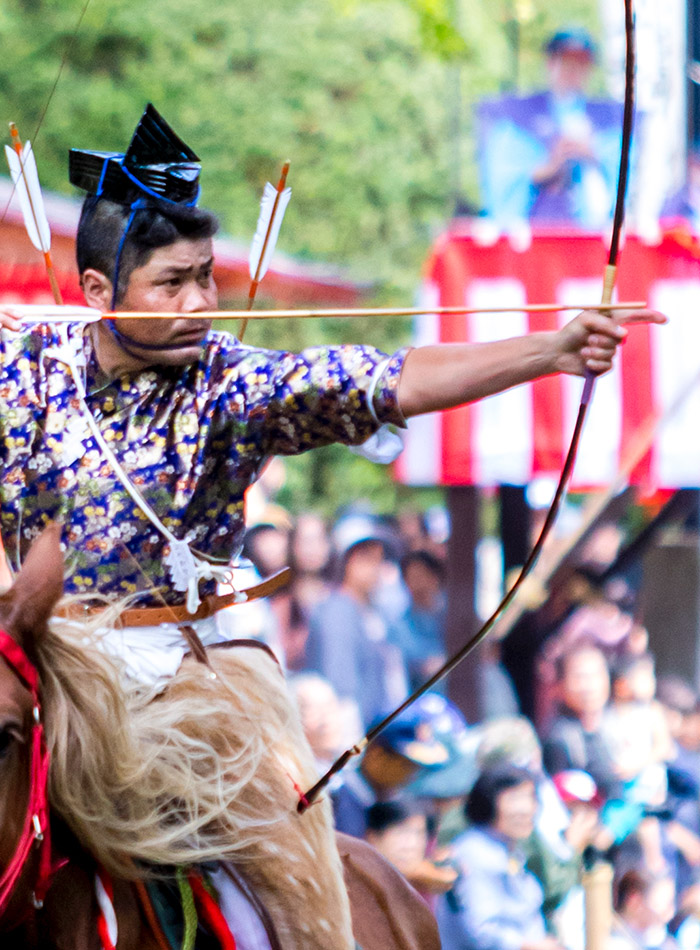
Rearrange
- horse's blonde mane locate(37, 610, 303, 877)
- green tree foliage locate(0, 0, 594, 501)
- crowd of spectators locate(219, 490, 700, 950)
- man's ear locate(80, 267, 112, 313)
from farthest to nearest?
green tree foliage locate(0, 0, 594, 501), crowd of spectators locate(219, 490, 700, 950), man's ear locate(80, 267, 112, 313), horse's blonde mane locate(37, 610, 303, 877)

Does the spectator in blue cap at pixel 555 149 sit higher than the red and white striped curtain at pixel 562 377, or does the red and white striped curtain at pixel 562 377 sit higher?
the spectator in blue cap at pixel 555 149

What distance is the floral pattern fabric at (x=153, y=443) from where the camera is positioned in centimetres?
215

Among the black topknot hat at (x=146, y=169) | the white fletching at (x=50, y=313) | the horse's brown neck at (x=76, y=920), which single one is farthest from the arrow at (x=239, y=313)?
the horse's brown neck at (x=76, y=920)

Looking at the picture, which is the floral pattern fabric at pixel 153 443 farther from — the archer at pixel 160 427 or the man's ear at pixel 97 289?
the man's ear at pixel 97 289

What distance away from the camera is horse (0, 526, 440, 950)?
171 cm

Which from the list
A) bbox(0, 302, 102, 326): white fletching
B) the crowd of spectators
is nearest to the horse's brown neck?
bbox(0, 302, 102, 326): white fletching

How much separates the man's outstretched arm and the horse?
60 centimetres

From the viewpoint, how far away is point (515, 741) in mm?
4926

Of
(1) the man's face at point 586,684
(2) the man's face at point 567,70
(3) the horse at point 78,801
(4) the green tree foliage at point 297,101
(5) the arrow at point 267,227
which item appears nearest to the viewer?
(3) the horse at point 78,801

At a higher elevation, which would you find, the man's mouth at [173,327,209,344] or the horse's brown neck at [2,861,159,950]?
Answer: the man's mouth at [173,327,209,344]

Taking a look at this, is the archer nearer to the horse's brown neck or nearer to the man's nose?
the man's nose

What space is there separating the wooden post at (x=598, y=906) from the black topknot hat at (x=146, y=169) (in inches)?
131

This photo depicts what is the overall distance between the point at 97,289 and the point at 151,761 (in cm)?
84

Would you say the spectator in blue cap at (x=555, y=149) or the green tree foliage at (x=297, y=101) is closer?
the spectator in blue cap at (x=555, y=149)
